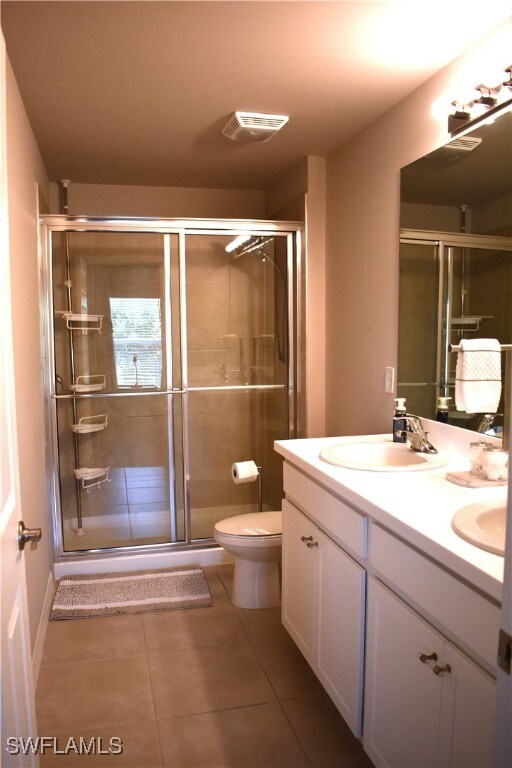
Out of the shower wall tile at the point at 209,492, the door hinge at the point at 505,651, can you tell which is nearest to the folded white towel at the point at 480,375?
the door hinge at the point at 505,651

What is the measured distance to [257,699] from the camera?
7.09 ft

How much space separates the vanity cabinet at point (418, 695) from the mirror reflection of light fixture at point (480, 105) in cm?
156

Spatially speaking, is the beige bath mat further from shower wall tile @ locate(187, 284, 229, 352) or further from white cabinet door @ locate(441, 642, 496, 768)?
white cabinet door @ locate(441, 642, 496, 768)

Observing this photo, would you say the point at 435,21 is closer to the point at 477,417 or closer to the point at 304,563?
the point at 477,417

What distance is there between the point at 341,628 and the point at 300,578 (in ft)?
1.37

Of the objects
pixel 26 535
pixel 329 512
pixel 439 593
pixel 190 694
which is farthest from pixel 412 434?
pixel 26 535

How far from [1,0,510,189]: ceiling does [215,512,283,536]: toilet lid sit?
1.95m

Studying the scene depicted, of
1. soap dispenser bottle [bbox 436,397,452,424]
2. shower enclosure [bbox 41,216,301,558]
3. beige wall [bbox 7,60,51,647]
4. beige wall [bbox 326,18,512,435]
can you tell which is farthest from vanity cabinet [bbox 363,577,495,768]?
shower enclosure [bbox 41,216,301,558]

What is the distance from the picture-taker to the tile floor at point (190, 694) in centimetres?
189

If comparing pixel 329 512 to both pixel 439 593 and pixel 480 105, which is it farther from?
pixel 480 105

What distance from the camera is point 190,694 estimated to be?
2.20 metres

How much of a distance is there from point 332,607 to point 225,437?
1.92 m

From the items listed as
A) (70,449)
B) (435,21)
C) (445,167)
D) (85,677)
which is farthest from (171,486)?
(435,21)

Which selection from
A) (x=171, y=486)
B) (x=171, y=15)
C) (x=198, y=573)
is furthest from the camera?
(x=171, y=486)
